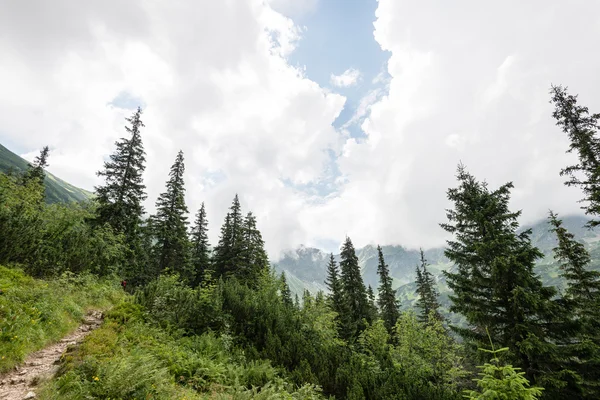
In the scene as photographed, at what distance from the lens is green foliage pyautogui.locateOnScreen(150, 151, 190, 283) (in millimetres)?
29891

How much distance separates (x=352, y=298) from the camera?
116 ft

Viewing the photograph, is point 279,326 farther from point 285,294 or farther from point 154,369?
point 285,294

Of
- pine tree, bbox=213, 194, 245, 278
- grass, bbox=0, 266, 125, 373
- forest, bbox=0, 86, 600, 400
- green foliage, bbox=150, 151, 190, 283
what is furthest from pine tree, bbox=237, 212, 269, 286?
grass, bbox=0, 266, 125, 373

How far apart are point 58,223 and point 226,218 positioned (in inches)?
952

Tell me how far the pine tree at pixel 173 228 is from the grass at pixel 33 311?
1678 cm

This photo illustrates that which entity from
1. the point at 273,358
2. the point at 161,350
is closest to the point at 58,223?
the point at 161,350

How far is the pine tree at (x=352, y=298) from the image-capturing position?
33156 mm

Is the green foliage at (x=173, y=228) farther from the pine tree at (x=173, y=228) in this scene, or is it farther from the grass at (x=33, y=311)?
the grass at (x=33, y=311)

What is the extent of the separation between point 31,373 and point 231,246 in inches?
1235

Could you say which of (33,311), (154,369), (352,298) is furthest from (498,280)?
(352,298)

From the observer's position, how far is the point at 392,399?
29.3 ft

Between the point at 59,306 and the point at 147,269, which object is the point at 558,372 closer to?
the point at 59,306

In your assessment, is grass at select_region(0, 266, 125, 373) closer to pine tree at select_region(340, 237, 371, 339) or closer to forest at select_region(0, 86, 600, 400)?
forest at select_region(0, 86, 600, 400)

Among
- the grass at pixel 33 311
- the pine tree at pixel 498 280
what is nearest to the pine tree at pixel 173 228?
the grass at pixel 33 311
